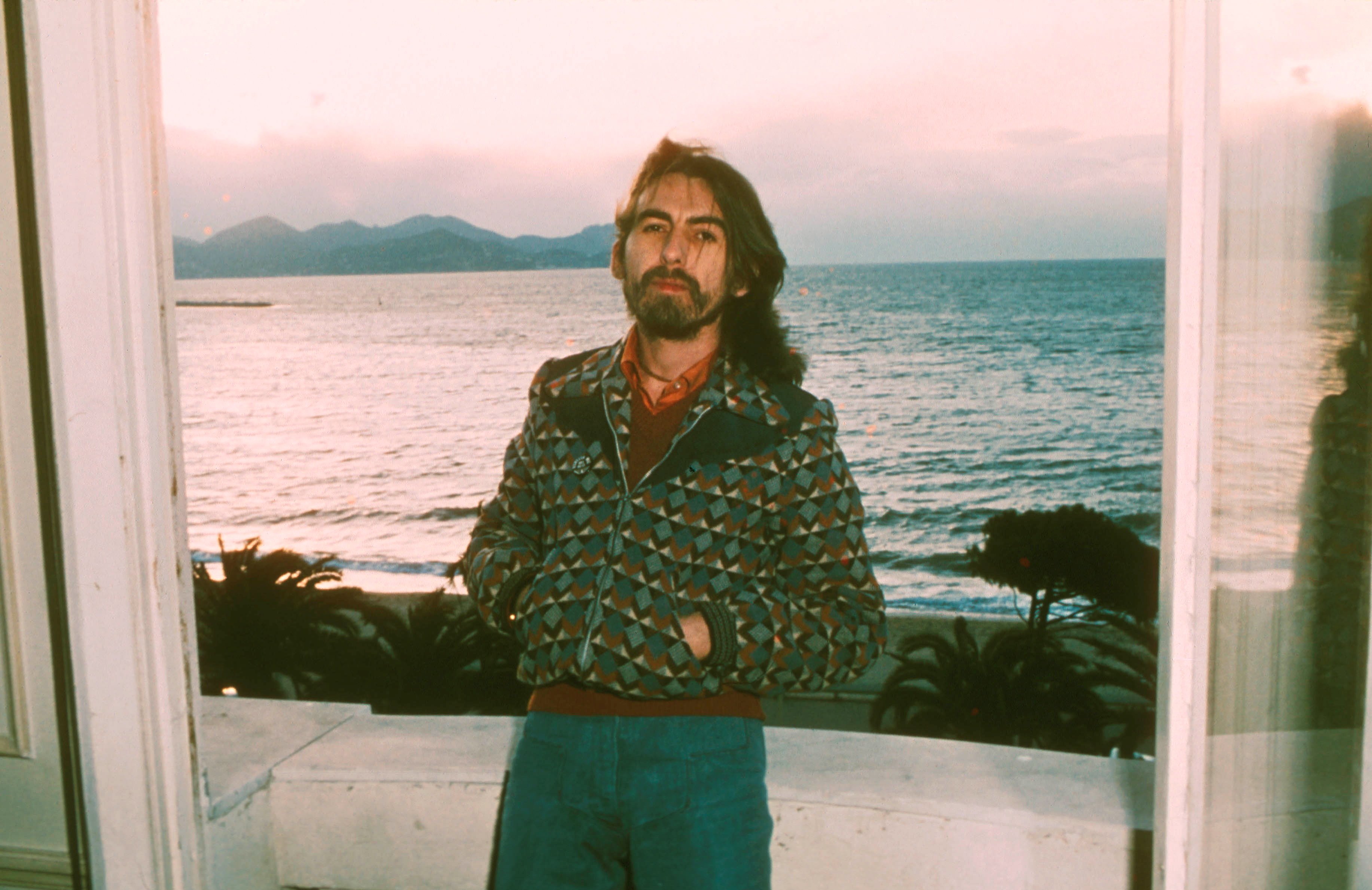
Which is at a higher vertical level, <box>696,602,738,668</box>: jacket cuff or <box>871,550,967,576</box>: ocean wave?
<box>696,602,738,668</box>: jacket cuff

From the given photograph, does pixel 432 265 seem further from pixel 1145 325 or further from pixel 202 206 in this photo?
pixel 1145 325

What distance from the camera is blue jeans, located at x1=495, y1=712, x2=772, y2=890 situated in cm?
157

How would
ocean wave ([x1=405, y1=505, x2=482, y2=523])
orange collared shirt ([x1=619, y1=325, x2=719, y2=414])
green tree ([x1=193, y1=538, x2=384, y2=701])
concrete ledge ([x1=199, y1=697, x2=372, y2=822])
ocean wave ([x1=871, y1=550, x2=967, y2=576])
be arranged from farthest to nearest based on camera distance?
ocean wave ([x1=405, y1=505, x2=482, y2=523]) → ocean wave ([x1=871, y1=550, x2=967, y2=576]) → green tree ([x1=193, y1=538, x2=384, y2=701]) → concrete ledge ([x1=199, y1=697, x2=372, y2=822]) → orange collared shirt ([x1=619, y1=325, x2=719, y2=414])

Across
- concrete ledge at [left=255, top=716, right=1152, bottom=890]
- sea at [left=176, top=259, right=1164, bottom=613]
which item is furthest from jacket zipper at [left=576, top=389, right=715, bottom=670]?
sea at [left=176, top=259, right=1164, bottom=613]

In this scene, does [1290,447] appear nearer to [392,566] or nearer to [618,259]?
[618,259]

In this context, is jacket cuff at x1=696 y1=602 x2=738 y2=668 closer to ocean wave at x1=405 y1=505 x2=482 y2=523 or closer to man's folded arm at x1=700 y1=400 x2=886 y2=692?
man's folded arm at x1=700 y1=400 x2=886 y2=692

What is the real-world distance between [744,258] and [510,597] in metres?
0.79

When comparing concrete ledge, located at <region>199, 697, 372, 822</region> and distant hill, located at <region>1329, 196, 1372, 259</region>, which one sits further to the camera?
concrete ledge, located at <region>199, 697, 372, 822</region>

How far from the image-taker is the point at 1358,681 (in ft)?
3.76

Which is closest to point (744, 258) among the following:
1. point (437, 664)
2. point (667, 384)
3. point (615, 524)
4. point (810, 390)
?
point (667, 384)

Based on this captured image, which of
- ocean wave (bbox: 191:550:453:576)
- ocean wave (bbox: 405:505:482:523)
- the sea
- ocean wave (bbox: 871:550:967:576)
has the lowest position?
ocean wave (bbox: 871:550:967:576)

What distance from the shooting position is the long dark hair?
1.86m

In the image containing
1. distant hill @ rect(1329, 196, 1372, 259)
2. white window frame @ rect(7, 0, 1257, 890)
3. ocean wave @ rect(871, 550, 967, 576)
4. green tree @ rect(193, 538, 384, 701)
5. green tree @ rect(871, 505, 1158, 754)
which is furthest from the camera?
ocean wave @ rect(871, 550, 967, 576)

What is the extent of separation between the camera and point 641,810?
159 cm
